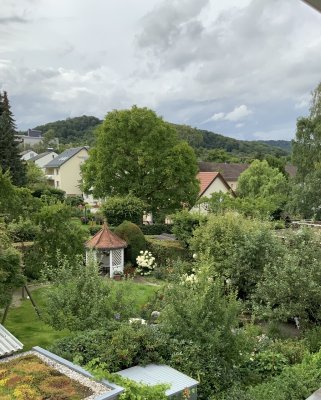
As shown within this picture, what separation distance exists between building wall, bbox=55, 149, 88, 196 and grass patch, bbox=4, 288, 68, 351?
134 ft

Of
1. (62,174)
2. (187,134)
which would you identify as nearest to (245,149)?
(187,134)

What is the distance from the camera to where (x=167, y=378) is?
A: 22.5 feet

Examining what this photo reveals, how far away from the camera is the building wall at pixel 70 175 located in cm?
5481

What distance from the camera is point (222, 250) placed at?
597 inches

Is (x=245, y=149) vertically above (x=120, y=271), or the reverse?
(x=245, y=149)

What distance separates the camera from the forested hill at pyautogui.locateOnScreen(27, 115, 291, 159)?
7881 cm

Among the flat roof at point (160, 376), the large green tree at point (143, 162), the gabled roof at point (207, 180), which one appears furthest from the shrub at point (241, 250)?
the gabled roof at point (207, 180)

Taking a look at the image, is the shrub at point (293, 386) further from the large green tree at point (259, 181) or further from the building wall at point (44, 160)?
the building wall at point (44, 160)

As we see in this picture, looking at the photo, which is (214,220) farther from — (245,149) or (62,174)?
(245,149)

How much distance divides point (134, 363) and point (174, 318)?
1179 millimetres

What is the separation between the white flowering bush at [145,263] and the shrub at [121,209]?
4.85 meters

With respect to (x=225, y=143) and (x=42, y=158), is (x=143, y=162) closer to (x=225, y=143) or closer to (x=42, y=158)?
(x=42, y=158)

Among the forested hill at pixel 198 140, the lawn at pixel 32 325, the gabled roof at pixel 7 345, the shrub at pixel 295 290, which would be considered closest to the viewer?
the gabled roof at pixel 7 345

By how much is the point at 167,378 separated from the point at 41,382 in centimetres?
210
